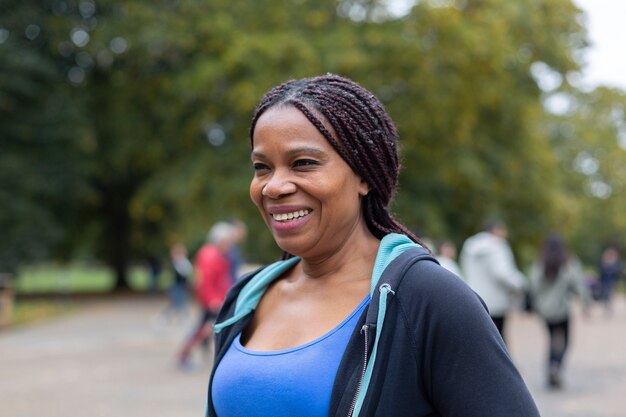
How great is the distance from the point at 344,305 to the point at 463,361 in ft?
1.37

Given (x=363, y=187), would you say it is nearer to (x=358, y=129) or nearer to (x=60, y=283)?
(x=358, y=129)

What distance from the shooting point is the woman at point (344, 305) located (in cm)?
169

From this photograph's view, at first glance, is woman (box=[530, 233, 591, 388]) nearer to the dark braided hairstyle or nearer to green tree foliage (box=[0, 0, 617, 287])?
the dark braided hairstyle

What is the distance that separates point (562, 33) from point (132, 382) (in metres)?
16.4

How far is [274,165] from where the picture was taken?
6.79 feet

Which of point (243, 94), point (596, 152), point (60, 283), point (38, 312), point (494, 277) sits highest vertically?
point (596, 152)

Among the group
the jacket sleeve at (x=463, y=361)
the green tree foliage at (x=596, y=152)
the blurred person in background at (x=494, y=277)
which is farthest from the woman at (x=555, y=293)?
the green tree foliage at (x=596, y=152)

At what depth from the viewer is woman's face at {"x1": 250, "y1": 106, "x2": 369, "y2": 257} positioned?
2.00m

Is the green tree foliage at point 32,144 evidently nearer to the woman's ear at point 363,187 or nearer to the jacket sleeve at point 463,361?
the woman's ear at point 363,187

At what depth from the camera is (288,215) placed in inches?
81.5

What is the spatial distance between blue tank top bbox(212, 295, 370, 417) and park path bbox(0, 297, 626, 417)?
20.4ft

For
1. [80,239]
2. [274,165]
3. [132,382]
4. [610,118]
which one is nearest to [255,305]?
[274,165]

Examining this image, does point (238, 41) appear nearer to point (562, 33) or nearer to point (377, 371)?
point (562, 33)

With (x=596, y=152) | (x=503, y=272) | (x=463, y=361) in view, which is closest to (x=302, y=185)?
(x=463, y=361)
